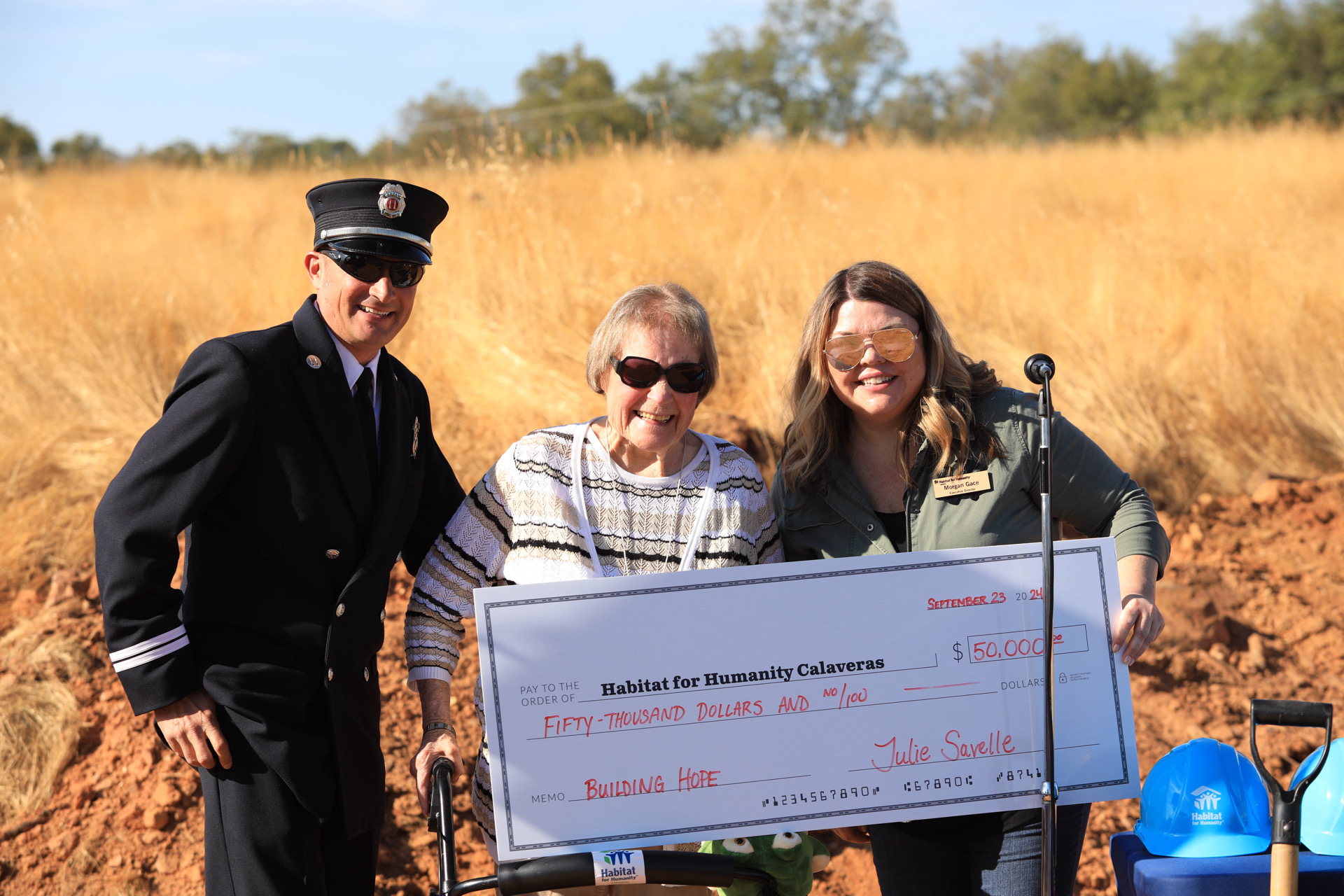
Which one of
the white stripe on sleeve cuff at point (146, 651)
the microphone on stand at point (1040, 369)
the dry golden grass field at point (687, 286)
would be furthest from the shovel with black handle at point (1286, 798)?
the dry golden grass field at point (687, 286)

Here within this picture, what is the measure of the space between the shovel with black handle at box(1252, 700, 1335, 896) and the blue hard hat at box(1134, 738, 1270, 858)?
0.15ft

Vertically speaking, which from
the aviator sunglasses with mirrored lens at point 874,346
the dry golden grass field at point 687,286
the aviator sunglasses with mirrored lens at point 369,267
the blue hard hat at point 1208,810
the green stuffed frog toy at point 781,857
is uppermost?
the dry golden grass field at point 687,286

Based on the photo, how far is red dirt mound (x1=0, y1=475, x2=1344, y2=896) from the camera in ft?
12.8

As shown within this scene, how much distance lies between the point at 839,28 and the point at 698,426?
2886cm

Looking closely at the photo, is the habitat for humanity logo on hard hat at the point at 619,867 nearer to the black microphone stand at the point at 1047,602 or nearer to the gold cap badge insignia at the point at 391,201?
the black microphone stand at the point at 1047,602

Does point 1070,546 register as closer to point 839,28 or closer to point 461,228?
point 461,228

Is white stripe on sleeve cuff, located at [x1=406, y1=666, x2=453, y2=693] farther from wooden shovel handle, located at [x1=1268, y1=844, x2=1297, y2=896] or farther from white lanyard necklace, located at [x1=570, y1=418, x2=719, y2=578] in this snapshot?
wooden shovel handle, located at [x1=1268, y1=844, x2=1297, y2=896]

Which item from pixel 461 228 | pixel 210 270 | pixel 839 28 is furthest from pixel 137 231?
pixel 839 28

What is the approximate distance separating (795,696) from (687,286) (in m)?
5.02

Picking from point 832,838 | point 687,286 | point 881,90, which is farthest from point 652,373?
point 881,90

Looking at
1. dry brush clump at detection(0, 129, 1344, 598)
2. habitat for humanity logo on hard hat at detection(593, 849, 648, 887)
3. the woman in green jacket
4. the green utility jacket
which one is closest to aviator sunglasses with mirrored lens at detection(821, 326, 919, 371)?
the woman in green jacket

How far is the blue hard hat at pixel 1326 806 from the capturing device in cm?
196

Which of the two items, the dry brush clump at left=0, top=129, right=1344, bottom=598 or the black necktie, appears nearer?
the black necktie

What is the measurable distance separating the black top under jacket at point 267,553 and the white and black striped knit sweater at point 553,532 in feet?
0.50
